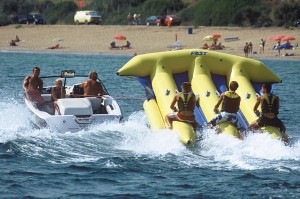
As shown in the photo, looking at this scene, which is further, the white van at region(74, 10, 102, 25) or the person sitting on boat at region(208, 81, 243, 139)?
the white van at region(74, 10, 102, 25)

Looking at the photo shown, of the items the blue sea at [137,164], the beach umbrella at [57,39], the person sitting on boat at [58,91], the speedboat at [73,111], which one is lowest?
the beach umbrella at [57,39]

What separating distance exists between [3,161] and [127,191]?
2.95 metres

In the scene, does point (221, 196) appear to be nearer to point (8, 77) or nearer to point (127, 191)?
point (127, 191)

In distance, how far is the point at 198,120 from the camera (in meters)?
15.8

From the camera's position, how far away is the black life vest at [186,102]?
48.2 ft

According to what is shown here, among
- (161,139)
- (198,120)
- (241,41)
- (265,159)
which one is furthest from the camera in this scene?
(241,41)

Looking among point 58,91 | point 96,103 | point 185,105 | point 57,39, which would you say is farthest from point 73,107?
point 57,39

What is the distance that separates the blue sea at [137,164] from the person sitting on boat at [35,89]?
1.24 feet

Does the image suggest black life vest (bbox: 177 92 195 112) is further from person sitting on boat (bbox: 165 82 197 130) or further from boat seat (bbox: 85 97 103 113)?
boat seat (bbox: 85 97 103 113)

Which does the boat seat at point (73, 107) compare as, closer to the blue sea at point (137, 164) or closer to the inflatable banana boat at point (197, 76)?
the blue sea at point (137, 164)

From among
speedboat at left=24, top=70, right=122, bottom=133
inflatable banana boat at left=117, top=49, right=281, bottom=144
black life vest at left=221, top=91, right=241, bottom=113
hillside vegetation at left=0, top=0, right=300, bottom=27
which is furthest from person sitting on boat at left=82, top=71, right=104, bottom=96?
hillside vegetation at left=0, top=0, right=300, bottom=27

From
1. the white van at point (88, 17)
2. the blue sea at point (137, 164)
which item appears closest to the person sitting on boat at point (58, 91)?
the blue sea at point (137, 164)

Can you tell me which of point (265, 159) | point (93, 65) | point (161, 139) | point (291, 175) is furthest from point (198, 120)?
point (93, 65)

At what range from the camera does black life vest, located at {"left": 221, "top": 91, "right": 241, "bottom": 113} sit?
47.9 ft
